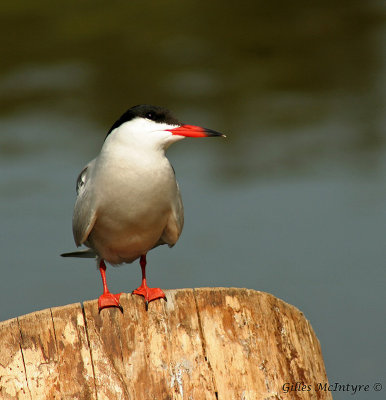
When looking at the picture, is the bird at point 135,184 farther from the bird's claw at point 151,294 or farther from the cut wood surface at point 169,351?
the cut wood surface at point 169,351

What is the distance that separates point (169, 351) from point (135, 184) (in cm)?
106

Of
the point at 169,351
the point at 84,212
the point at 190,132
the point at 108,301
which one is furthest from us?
the point at 84,212

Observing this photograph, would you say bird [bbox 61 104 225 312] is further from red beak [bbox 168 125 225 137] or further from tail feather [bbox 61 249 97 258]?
tail feather [bbox 61 249 97 258]

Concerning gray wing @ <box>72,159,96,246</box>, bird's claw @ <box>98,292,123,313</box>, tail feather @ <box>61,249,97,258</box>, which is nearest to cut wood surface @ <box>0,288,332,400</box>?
bird's claw @ <box>98,292,123,313</box>

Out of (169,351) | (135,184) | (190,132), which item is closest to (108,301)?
(169,351)

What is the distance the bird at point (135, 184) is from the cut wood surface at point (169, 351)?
1.66 ft

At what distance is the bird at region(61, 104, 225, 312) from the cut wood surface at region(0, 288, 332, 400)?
506 millimetres

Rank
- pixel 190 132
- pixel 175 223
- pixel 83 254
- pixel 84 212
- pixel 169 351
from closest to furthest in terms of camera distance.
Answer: pixel 169 351, pixel 190 132, pixel 84 212, pixel 175 223, pixel 83 254

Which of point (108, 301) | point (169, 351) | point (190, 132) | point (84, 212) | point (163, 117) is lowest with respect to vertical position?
point (169, 351)

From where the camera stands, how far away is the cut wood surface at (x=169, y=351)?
385 cm

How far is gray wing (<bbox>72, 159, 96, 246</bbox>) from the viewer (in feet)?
16.0

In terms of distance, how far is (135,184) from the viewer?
4715mm

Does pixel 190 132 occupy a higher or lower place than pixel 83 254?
higher

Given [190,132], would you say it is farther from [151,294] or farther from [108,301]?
[108,301]
